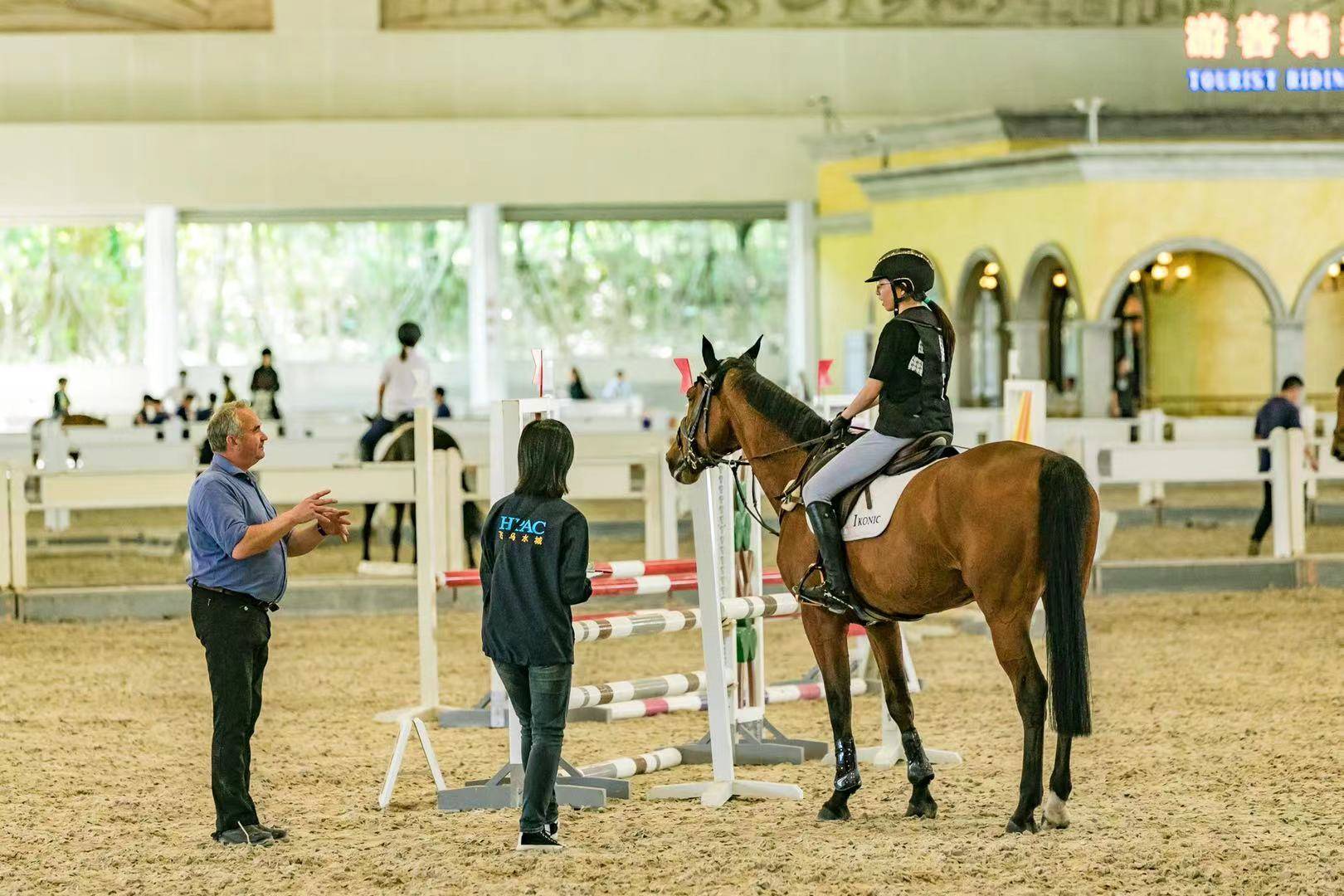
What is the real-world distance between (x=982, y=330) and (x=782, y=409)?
24.3 metres

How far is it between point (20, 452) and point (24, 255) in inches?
428

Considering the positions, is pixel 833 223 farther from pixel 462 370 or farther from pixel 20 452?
pixel 20 452

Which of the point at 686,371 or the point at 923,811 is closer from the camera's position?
Answer: the point at 923,811

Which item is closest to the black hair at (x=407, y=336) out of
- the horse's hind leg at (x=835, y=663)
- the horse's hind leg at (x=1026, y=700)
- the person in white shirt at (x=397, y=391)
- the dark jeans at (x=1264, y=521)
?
the person in white shirt at (x=397, y=391)

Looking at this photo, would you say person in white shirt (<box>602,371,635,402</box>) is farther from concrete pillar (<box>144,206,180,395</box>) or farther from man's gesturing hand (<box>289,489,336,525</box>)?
man's gesturing hand (<box>289,489,336,525</box>)

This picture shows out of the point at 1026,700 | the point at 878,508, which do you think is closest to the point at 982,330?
the point at 878,508

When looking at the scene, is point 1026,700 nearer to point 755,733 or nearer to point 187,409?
point 755,733

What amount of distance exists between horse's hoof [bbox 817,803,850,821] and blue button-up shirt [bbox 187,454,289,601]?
233 cm

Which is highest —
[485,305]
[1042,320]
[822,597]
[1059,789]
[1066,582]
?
[485,305]

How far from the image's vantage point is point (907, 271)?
24.9ft

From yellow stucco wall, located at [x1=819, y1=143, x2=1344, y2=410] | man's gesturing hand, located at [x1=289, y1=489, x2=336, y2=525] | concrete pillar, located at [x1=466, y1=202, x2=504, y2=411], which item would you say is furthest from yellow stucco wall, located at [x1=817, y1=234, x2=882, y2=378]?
man's gesturing hand, located at [x1=289, y1=489, x2=336, y2=525]

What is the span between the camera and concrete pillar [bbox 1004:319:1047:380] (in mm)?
26281

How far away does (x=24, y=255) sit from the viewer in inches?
1449

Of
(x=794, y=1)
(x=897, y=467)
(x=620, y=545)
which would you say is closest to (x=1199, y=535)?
(x=620, y=545)
